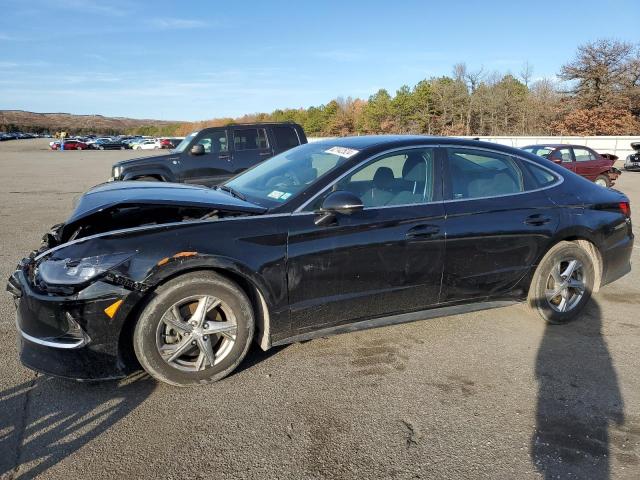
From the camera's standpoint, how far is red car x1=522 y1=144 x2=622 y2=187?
16.0 meters

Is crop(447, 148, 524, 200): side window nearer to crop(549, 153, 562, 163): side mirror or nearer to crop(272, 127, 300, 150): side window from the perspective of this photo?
crop(272, 127, 300, 150): side window

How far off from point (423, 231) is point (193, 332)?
5.92ft

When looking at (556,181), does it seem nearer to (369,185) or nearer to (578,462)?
(369,185)

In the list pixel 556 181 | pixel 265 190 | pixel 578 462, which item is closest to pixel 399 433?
pixel 578 462

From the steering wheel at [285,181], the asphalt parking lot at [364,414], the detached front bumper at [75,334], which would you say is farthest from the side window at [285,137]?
the detached front bumper at [75,334]

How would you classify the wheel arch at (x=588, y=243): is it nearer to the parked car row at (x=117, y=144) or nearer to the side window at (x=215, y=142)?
the side window at (x=215, y=142)

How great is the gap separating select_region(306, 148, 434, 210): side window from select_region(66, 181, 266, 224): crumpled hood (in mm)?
742

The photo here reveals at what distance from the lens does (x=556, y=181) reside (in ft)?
14.8

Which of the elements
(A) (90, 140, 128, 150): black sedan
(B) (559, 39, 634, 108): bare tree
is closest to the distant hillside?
(A) (90, 140, 128, 150): black sedan

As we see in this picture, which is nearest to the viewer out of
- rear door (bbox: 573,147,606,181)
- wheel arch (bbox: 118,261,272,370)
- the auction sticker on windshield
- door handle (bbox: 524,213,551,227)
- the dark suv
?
wheel arch (bbox: 118,261,272,370)

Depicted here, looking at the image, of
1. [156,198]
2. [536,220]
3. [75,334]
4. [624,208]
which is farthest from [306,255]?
[624,208]

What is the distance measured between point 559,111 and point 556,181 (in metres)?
52.4

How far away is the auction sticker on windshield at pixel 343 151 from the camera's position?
3.87 m

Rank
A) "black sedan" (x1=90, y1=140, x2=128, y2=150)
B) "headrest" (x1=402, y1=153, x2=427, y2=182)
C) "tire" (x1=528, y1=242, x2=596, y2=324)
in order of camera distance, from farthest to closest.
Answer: "black sedan" (x1=90, y1=140, x2=128, y2=150), "tire" (x1=528, y1=242, x2=596, y2=324), "headrest" (x1=402, y1=153, x2=427, y2=182)
